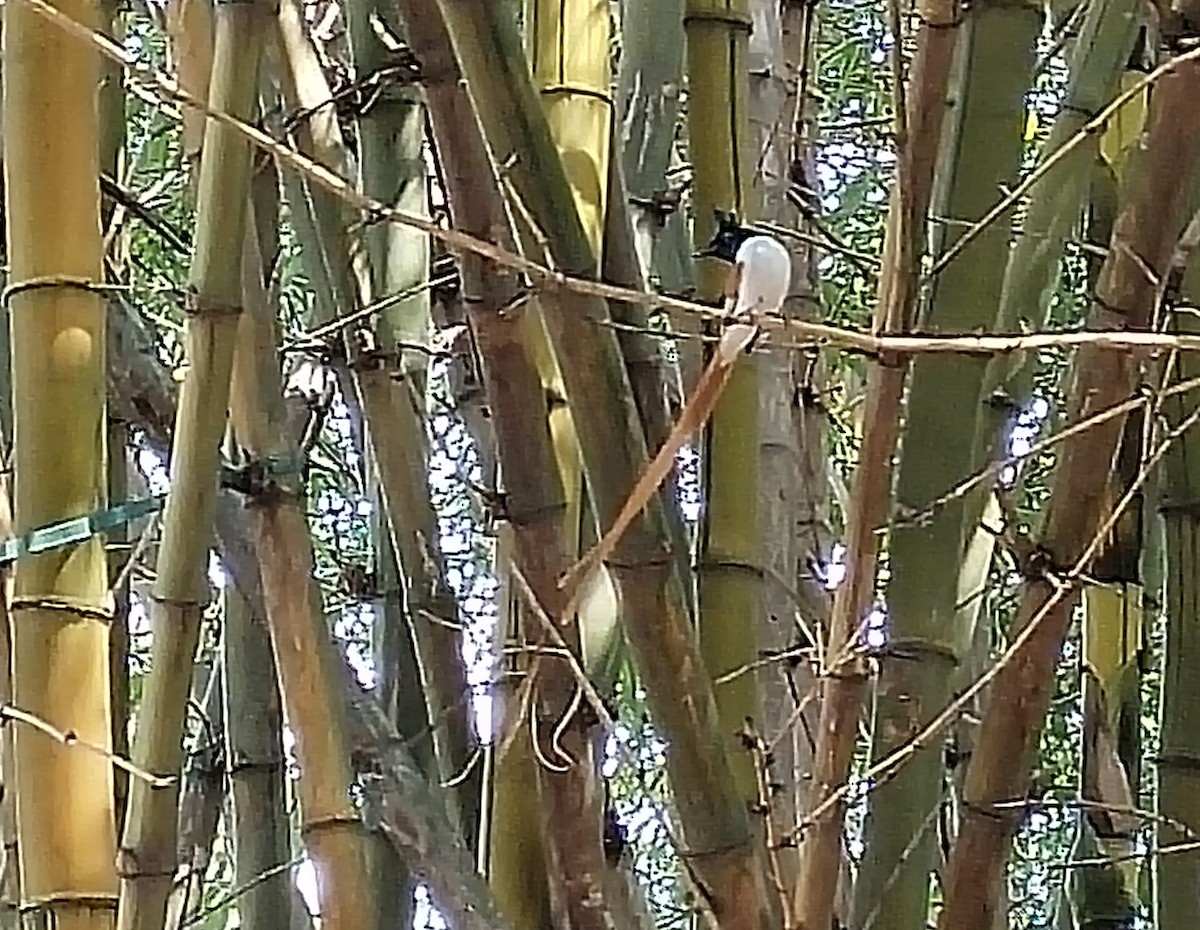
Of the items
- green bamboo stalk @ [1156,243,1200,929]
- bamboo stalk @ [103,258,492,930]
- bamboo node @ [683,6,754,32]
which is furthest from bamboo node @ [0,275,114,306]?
green bamboo stalk @ [1156,243,1200,929]

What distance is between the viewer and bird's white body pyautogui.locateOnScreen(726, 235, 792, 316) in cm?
40

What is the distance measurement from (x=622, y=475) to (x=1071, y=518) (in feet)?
0.44

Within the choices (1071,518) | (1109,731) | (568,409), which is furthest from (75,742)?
(1109,731)

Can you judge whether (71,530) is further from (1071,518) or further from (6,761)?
(1071,518)

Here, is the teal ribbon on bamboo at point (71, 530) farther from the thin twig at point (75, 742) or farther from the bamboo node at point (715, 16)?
the bamboo node at point (715, 16)

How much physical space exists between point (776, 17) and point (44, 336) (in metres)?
0.54

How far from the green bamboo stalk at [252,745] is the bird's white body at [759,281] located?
0.40m

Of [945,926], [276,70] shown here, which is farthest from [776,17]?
[945,926]

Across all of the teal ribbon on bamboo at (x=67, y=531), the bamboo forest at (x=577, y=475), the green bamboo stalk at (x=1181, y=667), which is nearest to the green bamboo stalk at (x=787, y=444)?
the bamboo forest at (x=577, y=475)

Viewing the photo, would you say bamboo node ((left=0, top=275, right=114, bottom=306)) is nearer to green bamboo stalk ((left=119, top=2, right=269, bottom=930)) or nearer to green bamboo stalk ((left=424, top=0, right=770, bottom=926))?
green bamboo stalk ((left=119, top=2, right=269, bottom=930))

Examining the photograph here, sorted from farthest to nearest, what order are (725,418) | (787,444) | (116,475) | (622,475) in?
1. (787,444)
2. (116,475)
3. (725,418)
4. (622,475)

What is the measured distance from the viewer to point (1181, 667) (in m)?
0.69

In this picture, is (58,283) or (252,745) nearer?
(58,283)

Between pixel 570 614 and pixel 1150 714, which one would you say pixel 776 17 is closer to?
pixel 1150 714
